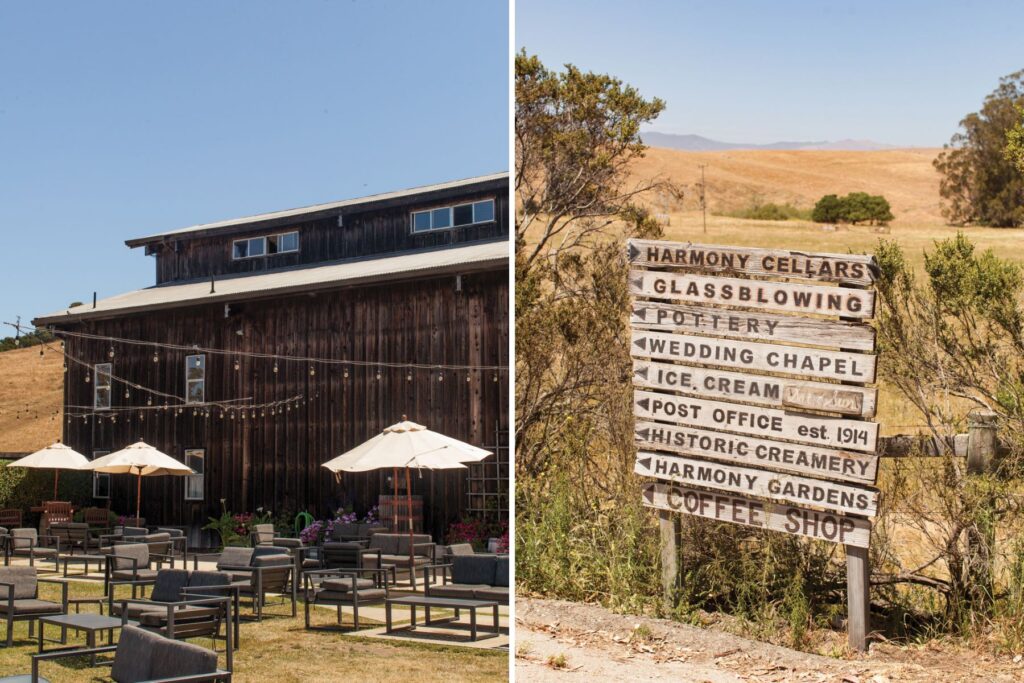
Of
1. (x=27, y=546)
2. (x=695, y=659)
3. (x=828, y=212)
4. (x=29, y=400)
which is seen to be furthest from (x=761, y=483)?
(x=29, y=400)

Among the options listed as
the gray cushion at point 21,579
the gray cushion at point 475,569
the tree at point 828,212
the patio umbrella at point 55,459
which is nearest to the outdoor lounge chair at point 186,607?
the gray cushion at point 21,579

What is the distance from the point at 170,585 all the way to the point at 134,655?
3.39 m

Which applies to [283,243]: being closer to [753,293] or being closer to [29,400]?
[753,293]

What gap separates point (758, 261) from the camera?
546cm

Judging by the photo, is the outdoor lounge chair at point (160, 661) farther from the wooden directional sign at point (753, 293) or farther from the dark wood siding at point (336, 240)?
the dark wood siding at point (336, 240)

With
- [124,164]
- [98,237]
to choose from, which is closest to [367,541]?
[98,237]

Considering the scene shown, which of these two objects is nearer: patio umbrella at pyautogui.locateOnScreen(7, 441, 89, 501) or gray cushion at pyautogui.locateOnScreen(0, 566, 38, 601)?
gray cushion at pyautogui.locateOnScreen(0, 566, 38, 601)

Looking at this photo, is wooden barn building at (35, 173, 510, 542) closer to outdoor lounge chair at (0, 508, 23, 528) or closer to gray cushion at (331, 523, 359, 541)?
gray cushion at (331, 523, 359, 541)

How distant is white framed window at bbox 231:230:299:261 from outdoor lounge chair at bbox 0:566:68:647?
41.3ft

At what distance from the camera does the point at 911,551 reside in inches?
228

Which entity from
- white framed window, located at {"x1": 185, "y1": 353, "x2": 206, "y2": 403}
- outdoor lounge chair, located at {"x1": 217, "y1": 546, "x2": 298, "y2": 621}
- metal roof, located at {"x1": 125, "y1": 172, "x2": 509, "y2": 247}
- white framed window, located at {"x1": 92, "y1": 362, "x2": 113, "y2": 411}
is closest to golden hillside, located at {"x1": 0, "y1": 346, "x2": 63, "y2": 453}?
metal roof, located at {"x1": 125, "y1": 172, "x2": 509, "y2": 247}

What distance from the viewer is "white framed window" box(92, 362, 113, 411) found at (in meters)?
19.8

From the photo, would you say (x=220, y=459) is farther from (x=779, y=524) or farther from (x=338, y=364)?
(x=779, y=524)

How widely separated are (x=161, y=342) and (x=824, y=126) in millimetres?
16049
